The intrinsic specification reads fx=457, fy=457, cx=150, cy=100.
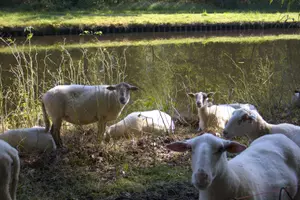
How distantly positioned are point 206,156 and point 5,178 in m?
1.63

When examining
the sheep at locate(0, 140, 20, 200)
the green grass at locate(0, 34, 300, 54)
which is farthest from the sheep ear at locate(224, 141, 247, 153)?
the green grass at locate(0, 34, 300, 54)

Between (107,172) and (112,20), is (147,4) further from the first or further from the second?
(107,172)

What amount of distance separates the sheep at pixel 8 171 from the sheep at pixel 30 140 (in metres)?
1.81

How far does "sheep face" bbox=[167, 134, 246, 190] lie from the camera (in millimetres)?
2920

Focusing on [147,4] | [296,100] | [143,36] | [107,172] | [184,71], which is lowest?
[143,36]

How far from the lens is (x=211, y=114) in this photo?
729 centimetres

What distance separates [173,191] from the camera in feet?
14.5

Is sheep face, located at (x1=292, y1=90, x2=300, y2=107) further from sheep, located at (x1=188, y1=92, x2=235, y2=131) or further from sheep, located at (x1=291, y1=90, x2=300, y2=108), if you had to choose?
sheep, located at (x1=188, y1=92, x2=235, y2=131)

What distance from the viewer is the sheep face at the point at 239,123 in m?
4.93

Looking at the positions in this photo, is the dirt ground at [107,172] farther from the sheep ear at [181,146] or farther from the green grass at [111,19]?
the green grass at [111,19]

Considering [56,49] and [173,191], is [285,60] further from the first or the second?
[173,191]

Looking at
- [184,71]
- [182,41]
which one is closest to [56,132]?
[184,71]

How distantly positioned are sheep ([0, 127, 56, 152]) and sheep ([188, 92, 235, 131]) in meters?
2.43

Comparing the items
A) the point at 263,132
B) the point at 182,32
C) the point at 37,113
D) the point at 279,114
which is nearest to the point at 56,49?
the point at 182,32
